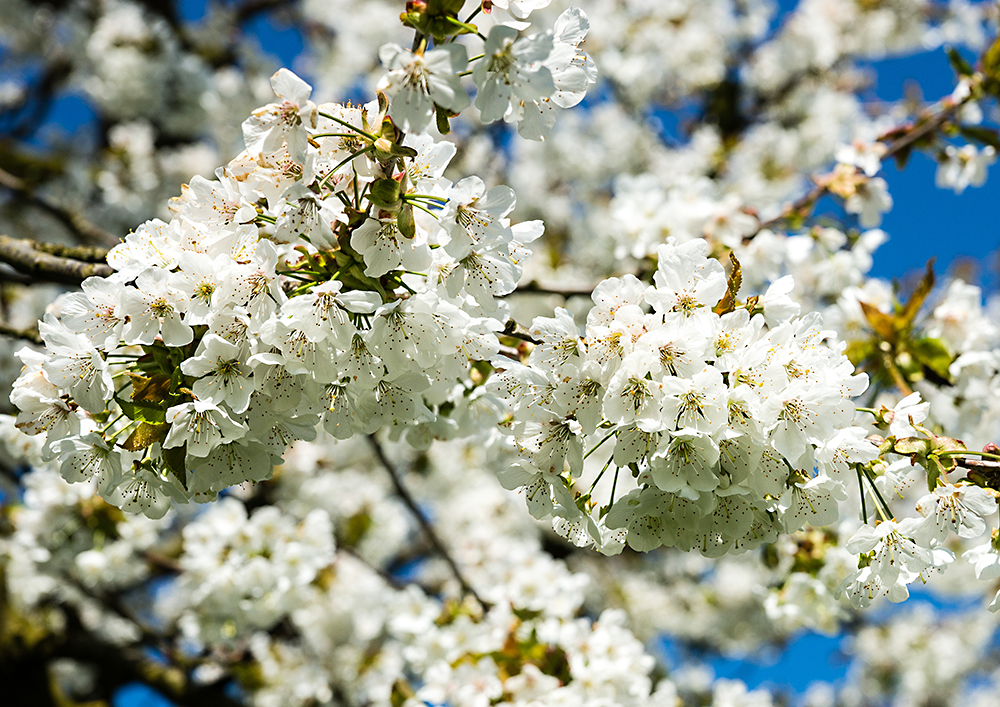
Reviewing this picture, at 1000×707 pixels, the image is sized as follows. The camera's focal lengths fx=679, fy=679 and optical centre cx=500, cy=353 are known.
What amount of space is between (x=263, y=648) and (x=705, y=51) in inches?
281

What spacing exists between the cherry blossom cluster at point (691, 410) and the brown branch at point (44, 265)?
110 cm

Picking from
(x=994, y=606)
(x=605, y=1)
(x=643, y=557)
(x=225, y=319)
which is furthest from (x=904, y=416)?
(x=605, y=1)

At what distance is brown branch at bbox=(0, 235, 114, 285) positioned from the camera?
1.69 meters

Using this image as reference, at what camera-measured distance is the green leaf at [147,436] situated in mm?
1328

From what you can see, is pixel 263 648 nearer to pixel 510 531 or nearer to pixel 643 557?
pixel 510 531

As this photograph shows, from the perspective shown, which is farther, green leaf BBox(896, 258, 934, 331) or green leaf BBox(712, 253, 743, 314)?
green leaf BBox(896, 258, 934, 331)

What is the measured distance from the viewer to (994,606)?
1.36 meters

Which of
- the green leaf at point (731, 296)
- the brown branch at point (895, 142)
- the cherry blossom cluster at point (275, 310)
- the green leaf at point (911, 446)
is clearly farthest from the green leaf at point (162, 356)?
the brown branch at point (895, 142)

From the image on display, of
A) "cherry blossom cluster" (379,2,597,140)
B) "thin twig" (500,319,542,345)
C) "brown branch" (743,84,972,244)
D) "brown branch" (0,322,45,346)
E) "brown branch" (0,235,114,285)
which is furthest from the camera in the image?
"brown branch" (743,84,972,244)

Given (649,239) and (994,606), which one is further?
(649,239)

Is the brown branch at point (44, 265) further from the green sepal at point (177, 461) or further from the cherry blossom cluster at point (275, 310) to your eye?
the green sepal at point (177, 461)

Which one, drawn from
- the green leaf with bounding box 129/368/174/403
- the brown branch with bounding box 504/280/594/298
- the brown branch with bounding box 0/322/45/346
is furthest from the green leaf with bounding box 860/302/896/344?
the brown branch with bounding box 0/322/45/346

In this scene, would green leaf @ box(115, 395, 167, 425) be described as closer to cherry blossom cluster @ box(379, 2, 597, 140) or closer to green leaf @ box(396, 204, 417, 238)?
green leaf @ box(396, 204, 417, 238)

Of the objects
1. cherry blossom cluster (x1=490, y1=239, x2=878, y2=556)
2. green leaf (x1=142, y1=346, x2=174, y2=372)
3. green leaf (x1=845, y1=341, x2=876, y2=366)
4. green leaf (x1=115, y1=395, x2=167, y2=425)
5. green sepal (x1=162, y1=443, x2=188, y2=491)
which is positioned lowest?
green sepal (x1=162, y1=443, x2=188, y2=491)
